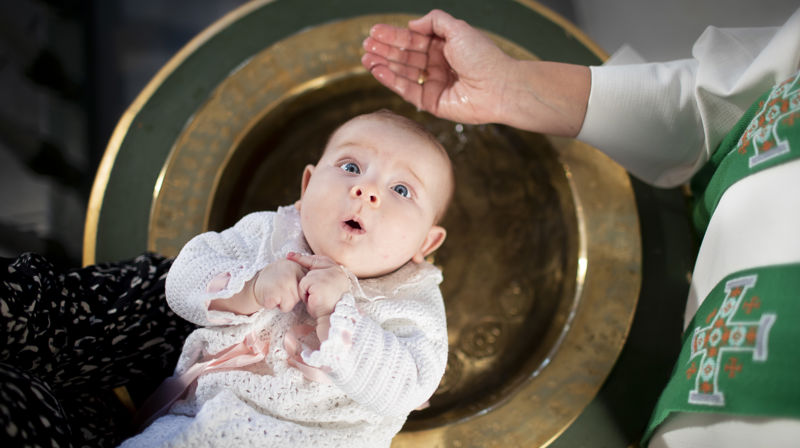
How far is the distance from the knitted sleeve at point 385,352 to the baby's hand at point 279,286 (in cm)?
6

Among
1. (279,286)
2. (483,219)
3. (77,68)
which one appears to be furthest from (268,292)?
(77,68)

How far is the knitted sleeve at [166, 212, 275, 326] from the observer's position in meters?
0.72

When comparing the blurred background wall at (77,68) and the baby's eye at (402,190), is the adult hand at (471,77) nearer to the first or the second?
the baby's eye at (402,190)

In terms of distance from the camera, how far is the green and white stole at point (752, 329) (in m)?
0.58

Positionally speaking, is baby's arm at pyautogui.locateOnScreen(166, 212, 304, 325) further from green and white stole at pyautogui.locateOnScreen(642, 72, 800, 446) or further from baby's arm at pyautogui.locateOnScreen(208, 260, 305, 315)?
green and white stole at pyautogui.locateOnScreen(642, 72, 800, 446)

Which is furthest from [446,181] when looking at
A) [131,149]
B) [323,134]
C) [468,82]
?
[131,149]

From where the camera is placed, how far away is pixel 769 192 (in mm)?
649

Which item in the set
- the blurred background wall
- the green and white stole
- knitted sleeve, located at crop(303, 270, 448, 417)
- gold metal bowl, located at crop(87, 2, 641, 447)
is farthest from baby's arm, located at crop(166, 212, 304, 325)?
the blurred background wall

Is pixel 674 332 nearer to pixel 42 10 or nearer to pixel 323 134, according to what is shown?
pixel 323 134

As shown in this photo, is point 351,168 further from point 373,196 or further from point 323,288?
point 323,288

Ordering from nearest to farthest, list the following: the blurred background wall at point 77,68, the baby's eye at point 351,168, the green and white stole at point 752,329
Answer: the green and white stole at point 752,329
the baby's eye at point 351,168
the blurred background wall at point 77,68

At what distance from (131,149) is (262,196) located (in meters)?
0.27

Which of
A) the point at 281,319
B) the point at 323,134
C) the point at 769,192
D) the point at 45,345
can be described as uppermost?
the point at 323,134

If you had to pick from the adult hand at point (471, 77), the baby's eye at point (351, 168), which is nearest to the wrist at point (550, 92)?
the adult hand at point (471, 77)
